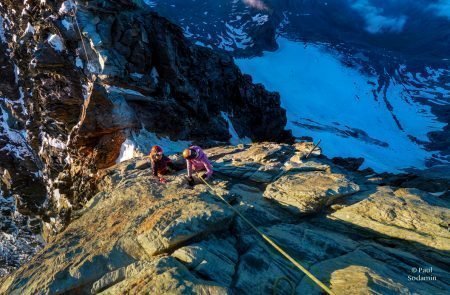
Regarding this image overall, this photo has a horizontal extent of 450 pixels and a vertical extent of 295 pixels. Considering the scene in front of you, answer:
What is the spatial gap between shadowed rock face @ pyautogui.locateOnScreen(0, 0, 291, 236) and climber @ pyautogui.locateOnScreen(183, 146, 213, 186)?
1081 centimetres

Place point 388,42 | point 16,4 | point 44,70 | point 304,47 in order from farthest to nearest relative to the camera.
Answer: point 388,42 < point 304,47 < point 16,4 < point 44,70

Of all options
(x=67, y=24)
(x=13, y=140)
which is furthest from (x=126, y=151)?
(x=13, y=140)

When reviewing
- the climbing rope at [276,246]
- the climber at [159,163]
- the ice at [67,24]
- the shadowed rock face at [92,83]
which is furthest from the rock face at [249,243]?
the ice at [67,24]

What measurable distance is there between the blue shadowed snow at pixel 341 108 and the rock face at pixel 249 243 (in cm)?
7484

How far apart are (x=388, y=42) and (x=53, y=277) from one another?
214089 mm

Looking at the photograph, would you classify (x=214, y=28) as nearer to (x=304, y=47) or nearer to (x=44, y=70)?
(x=304, y=47)

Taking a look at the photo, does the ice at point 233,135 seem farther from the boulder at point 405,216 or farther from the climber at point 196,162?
the boulder at point 405,216

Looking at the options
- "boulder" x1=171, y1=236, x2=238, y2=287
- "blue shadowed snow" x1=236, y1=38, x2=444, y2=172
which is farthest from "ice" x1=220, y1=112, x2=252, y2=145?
"blue shadowed snow" x1=236, y1=38, x2=444, y2=172

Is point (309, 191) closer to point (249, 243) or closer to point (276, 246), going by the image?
point (249, 243)

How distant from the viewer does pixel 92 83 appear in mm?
27219

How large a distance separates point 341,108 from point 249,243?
12640 cm

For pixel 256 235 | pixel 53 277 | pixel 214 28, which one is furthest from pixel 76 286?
pixel 214 28

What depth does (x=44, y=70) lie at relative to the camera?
31266 mm

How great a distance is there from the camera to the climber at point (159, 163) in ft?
44.7
